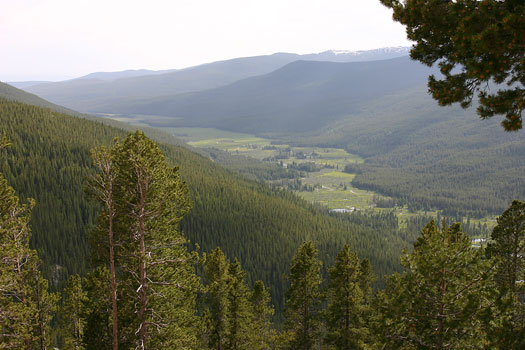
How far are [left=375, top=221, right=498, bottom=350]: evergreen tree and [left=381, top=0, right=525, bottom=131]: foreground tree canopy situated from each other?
5.16 meters

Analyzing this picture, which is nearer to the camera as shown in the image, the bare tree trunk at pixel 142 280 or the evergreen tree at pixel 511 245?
the bare tree trunk at pixel 142 280

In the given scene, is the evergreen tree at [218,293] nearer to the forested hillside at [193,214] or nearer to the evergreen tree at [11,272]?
the evergreen tree at [11,272]

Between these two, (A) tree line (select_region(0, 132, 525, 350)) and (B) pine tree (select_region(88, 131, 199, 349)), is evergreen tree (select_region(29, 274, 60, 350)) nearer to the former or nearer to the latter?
(A) tree line (select_region(0, 132, 525, 350))

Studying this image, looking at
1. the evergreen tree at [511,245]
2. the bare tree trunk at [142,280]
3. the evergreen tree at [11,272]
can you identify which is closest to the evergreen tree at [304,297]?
the evergreen tree at [511,245]

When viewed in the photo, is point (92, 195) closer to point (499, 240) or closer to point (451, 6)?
point (451, 6)

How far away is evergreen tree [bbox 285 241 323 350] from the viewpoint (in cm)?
3050

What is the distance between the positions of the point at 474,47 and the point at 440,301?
28.7 feet

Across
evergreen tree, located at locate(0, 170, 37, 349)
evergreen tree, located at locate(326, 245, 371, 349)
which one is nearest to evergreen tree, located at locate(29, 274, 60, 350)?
evergreen tree, located at locate(0, 170, 37, 349)

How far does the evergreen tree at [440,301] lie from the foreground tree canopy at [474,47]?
516cm

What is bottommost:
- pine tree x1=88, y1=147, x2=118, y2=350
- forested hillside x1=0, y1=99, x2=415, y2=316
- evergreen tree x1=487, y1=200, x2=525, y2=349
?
forested hillside x1=0, y1=99, x2=415, y2=316

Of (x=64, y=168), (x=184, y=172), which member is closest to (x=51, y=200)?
(x=64, y=168)

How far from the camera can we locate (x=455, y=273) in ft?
44.9

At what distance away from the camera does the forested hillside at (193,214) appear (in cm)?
10081

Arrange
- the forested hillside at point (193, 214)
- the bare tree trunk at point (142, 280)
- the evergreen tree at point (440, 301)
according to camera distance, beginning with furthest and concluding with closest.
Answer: the forested hillside at point (193, 214) < the bare tree trunk at point (142, 280) < the evergreen tree at point (440, 301)
